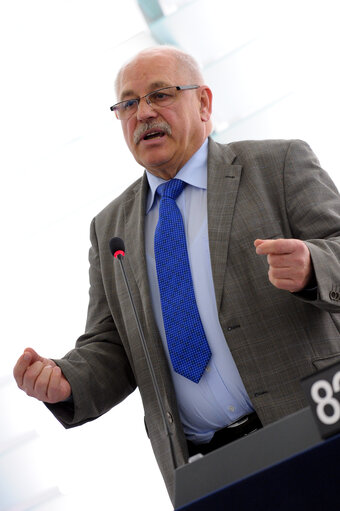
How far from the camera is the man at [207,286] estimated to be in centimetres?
160

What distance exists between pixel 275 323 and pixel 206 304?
187 mm

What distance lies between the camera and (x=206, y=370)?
168 centimetres

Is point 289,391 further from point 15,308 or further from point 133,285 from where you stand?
point 15,308

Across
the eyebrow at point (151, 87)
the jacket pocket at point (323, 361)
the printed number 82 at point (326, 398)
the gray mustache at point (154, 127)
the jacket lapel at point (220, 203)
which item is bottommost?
the jacket pocket at point (323, 361)

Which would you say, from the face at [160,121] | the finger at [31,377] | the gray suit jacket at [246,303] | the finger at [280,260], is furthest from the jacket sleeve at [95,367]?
the finger at [280,260]

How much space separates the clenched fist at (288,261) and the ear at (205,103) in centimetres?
87

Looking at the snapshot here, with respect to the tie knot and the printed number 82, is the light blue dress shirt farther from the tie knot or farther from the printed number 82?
the printed number 82

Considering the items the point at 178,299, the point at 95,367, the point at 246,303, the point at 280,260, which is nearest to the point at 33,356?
the point at 95,367

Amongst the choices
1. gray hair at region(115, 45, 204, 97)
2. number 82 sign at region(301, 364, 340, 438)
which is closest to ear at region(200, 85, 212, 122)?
gray hair at region(115, 45, 204, 97)

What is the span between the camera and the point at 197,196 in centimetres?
190

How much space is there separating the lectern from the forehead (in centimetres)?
135

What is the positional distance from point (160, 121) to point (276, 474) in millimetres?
1345

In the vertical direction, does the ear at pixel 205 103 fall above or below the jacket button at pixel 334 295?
above

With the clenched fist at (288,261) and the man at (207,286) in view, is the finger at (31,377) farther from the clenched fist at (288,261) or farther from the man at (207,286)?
the clenched fist at (288,261)
